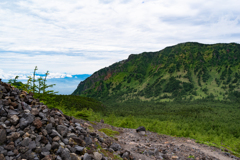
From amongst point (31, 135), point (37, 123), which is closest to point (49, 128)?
point (37, 123)

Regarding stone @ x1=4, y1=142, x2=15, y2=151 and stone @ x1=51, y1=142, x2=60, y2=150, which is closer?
stone @ x1=4, y1=142, x2=15, y2=151

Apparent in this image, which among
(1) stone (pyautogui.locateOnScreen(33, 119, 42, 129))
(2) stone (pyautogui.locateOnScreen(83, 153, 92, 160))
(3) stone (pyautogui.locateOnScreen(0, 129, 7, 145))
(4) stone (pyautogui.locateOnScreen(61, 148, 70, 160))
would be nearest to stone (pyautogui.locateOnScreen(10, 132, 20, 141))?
(3) stone (pyautogui.locateOnScreen(0, 129, 7, 145))

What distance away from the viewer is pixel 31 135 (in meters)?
6.64

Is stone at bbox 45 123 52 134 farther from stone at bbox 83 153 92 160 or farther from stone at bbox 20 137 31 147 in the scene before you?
stone at bbox 83 153 92 160

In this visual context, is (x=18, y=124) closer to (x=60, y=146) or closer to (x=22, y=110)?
(x=22, y=110)

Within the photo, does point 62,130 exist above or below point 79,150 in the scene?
above

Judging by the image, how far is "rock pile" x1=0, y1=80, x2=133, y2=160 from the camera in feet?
19.8

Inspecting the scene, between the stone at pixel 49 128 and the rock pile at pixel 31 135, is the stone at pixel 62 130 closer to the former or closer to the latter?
the rock pile at pixel 31 135

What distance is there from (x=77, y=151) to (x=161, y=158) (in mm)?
7124

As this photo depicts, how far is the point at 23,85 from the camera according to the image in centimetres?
1529

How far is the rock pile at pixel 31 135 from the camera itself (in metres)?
6.04

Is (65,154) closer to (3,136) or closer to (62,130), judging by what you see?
(62,130)

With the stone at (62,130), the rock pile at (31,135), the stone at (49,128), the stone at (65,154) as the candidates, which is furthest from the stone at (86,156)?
the stone at (49,128)

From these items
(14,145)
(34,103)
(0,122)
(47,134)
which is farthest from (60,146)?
(34,103)
